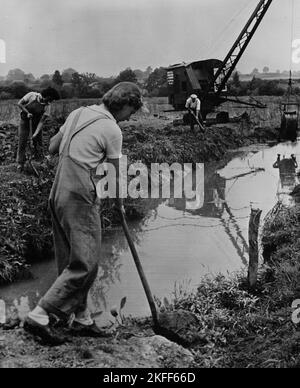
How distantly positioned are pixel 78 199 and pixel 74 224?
171 mm

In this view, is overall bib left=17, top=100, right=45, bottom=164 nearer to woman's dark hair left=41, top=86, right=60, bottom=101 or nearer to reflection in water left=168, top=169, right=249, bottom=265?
woman's dark hair left=41, top=86, right=60, bottom=101

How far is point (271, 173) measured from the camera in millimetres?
14297

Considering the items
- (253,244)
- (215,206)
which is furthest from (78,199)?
(215,206)

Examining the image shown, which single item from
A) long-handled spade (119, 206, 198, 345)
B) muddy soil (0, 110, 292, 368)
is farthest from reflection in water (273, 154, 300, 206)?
long-handled spade (119, 206, 198, 345)

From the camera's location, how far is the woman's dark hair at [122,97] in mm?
3730

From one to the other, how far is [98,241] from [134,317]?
147 cm

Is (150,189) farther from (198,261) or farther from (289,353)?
(289,353)

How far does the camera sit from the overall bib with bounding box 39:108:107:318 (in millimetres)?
3602

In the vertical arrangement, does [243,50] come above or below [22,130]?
above

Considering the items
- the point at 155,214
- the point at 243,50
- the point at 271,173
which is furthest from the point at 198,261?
the point at 243,50

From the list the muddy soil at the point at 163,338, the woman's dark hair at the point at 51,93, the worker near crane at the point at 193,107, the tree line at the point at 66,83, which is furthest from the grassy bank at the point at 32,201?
the tree line at the point at 66,83

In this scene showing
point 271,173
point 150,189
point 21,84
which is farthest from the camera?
point 21,84

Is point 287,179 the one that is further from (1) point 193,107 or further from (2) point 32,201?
(2) point 32,201

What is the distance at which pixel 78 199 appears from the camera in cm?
361
